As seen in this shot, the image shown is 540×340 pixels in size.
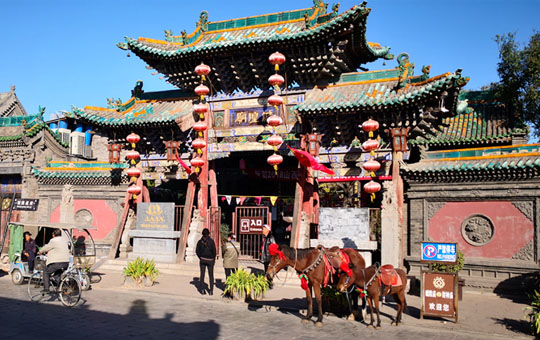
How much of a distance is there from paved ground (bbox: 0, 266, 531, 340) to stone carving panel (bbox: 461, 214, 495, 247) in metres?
2.53

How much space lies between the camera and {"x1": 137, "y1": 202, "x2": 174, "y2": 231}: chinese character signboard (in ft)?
57.5

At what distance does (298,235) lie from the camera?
52.4ft

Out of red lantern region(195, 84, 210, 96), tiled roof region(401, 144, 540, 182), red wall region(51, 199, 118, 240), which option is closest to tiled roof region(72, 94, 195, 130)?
red lantern region(195, 84, 210, 96)

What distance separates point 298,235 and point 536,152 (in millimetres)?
7901

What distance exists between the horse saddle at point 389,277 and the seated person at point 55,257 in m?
7.60

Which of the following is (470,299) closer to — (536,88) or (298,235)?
(298,235)

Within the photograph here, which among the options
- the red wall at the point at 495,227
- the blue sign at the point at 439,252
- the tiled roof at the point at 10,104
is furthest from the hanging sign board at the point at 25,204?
the tiled roof at the point at 10,104

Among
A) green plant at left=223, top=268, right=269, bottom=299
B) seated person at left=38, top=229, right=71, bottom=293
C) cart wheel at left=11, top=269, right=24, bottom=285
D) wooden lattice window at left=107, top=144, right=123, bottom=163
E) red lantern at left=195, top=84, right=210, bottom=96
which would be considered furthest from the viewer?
wooden lattice window at left=107, top=144, right=123, bottom=163

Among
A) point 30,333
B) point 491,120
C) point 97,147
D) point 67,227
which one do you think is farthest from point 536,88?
point 97,147

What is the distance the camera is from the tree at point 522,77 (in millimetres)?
24297

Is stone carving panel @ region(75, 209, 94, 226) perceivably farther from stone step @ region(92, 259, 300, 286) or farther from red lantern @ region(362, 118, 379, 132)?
red lantern @ region(362, 118, 379, 132)

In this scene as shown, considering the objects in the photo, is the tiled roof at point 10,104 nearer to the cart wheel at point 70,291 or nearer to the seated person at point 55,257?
the seated person at point 55,257

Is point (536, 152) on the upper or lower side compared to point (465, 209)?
upper

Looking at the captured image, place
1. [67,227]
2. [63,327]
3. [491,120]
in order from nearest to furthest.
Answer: [63,327] < [67,227] < [491,120]
